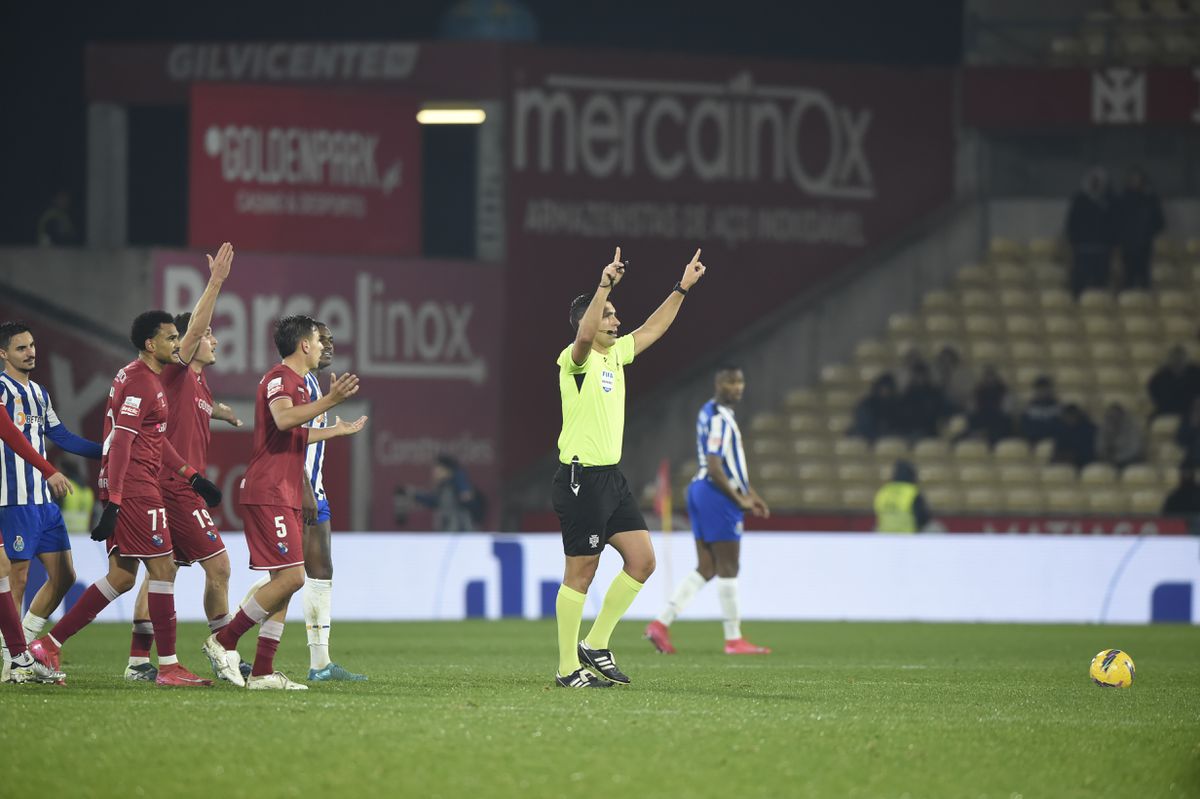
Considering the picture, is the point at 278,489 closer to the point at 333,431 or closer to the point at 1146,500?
the point at 333,431

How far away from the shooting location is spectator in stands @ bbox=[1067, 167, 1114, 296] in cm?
2875

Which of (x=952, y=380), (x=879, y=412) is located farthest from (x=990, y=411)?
(x=879, y=412)

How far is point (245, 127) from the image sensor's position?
25.7 metres

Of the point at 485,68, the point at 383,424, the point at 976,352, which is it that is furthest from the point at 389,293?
the point at 976,352

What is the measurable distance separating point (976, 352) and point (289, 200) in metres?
10.8

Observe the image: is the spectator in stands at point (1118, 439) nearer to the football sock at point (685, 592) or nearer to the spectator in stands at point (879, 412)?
the spectator in stands at point (879, 412)

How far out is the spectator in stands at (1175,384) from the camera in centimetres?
2647

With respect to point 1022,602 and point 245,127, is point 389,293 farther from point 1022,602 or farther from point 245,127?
point 1022,602

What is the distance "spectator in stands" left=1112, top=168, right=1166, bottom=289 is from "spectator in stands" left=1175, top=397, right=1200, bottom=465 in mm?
3279

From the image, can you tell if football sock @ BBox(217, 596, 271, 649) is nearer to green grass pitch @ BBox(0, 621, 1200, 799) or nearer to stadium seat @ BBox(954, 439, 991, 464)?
green grass pitch @ BBox(0, 621, 1200, 799)

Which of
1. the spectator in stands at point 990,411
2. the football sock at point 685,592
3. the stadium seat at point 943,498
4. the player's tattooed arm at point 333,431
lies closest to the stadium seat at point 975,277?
the spectator in stands at point 990,411

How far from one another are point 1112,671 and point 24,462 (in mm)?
7122

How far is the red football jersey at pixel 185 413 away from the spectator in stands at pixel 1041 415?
57.3 feet

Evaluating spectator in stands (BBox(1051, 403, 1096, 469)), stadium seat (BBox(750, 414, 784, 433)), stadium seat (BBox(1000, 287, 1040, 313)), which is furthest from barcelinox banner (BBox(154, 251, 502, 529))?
stadium seat (BBox(1000, 287, 1040, 313))
